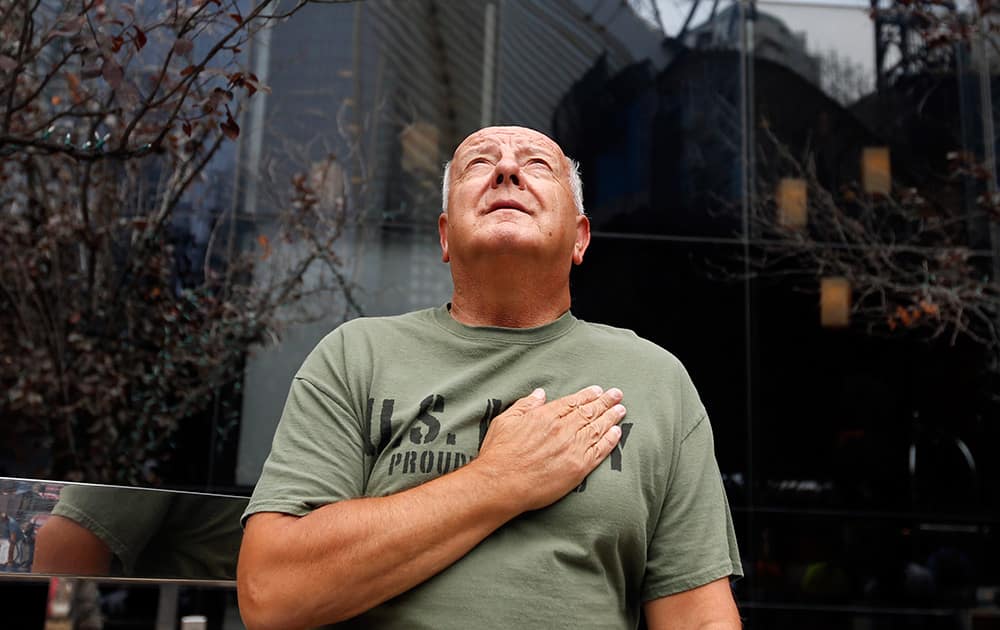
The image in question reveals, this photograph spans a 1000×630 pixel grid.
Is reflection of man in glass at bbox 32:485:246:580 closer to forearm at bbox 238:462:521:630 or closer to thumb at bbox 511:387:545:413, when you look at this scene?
forearm at bbox 238:462:521:630

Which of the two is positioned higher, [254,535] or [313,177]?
[313,177]

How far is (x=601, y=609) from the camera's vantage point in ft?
4.01

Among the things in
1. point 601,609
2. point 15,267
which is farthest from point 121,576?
point 15,267

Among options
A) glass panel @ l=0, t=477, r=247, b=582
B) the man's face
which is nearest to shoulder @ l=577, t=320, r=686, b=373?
the man's face

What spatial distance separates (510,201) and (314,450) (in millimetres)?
492

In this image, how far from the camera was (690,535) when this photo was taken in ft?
4.26

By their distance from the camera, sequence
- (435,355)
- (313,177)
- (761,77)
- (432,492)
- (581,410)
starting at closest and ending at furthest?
(432,492)
(581,410)
(435,355)
(313,177)
(761,77)

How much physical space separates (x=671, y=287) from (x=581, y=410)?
15.8ft

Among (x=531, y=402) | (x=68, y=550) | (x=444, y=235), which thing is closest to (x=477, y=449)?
(x=531, y=402)

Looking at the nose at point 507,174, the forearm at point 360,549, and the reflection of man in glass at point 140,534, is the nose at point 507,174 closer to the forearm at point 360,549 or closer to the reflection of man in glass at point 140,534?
the forearm at point 360,549

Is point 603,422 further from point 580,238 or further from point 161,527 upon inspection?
point 161,527

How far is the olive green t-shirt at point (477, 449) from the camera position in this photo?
47.1 inches

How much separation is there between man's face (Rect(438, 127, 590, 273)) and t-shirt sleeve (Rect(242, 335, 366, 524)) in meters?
0.30

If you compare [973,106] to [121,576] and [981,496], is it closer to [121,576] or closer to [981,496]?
[981,496]
